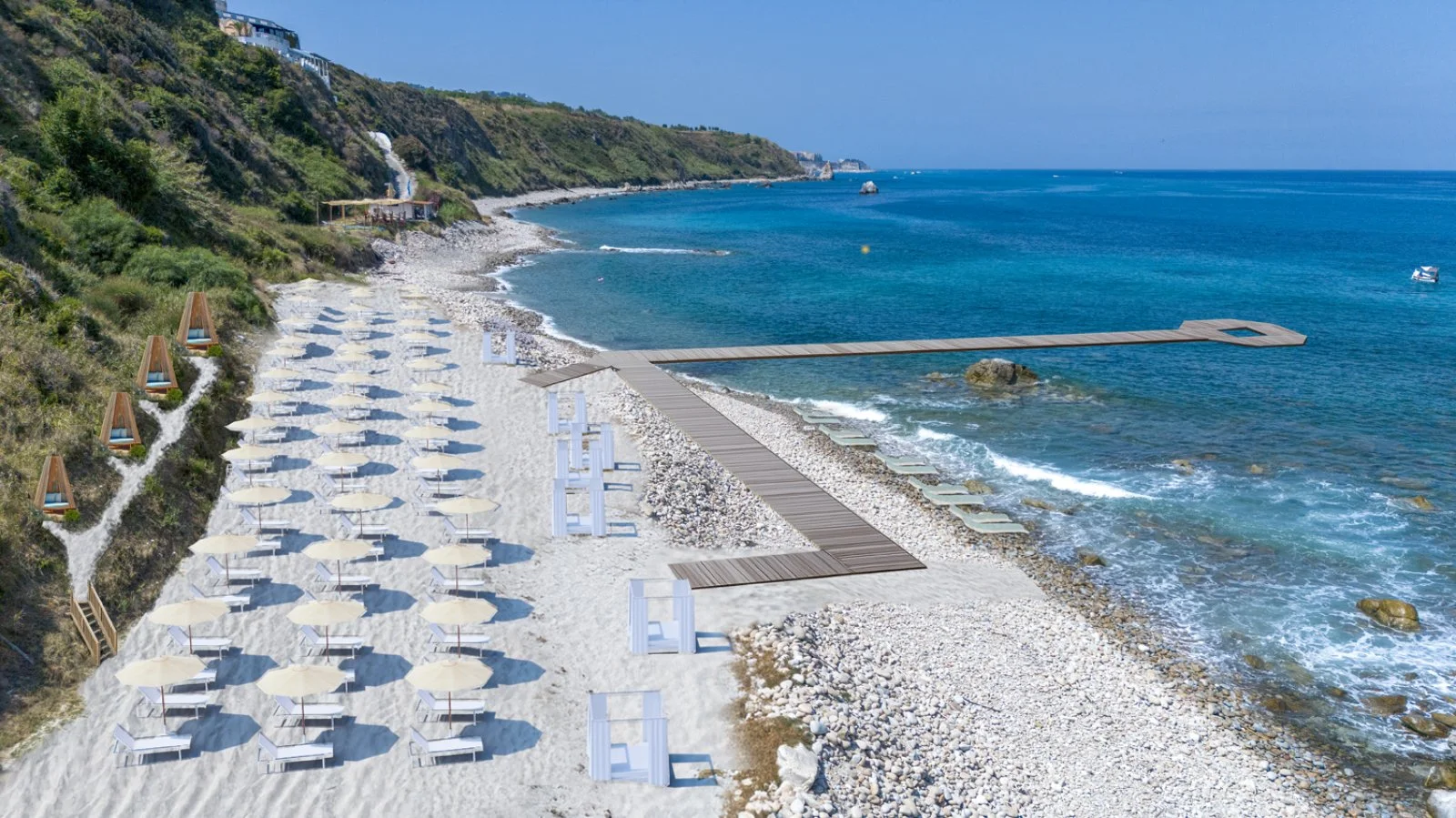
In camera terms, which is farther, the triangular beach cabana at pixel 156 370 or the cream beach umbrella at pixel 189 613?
the triangular beach cabana at pixel 156 370

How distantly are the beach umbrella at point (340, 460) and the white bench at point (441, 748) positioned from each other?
33.5 feet

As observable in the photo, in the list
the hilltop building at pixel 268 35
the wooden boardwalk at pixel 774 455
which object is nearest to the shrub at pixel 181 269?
the wooden boardwalk at pixel 774 455

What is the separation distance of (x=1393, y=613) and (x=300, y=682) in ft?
68.7

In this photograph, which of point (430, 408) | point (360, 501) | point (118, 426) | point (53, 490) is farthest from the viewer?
point (430, 408)

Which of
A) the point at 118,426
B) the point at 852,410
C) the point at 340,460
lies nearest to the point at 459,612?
the point at 340,460

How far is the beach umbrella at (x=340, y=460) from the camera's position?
2234cm

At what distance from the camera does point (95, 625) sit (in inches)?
618

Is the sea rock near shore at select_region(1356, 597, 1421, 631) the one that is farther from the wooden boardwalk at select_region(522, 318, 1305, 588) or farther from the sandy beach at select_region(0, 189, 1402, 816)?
the wooden boardwalk at select_region(522, 318, 1305, 588)

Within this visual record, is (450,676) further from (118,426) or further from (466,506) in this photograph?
(118,426)

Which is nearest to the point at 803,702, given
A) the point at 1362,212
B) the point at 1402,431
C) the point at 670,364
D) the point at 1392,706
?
the point at 1392,706

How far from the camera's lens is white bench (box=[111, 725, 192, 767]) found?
1306cm

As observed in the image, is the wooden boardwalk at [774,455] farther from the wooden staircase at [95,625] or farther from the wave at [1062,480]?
the wooden staircase at [95,625]

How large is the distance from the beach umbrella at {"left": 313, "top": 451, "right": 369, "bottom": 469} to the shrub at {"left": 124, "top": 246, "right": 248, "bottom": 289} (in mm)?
14011

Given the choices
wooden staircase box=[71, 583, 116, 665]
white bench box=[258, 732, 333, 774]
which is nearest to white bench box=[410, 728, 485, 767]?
white bench box=[258, 732, 333, 774]
